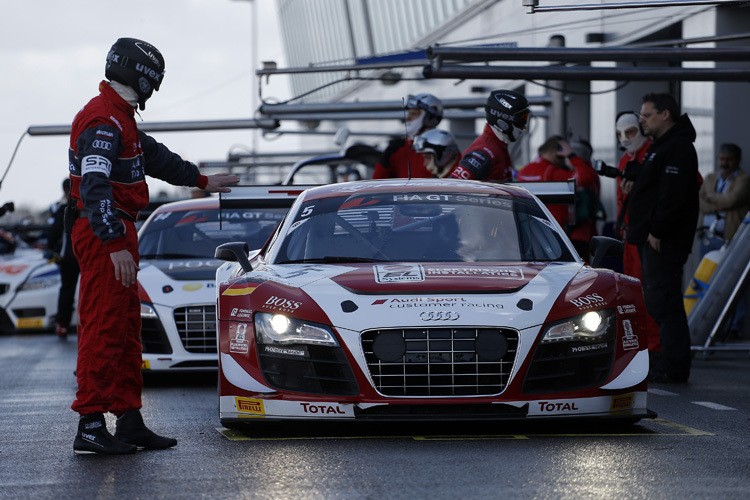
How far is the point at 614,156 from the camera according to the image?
19.3 m

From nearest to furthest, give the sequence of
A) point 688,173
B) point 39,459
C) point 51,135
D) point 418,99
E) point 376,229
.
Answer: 1. point 39,459
2. point 376,229
3. point 688,173
4. point 418,99
5. point 51,135

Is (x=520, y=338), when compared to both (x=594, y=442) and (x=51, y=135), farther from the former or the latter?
(x=51, y=135)

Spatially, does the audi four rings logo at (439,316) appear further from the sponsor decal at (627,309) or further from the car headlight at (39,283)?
the car headlight at (39,283)

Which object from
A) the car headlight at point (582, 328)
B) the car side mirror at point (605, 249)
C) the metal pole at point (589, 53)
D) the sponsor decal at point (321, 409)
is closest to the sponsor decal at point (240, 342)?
the sponsor decal at point (321, 409)

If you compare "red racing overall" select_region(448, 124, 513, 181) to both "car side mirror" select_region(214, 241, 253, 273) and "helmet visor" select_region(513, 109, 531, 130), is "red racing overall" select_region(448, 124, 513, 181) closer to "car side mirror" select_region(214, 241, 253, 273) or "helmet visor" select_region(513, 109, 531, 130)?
"helmet visor" select_region(513, 109, 531, 130)

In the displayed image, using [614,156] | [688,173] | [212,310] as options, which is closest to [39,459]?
[212,310]

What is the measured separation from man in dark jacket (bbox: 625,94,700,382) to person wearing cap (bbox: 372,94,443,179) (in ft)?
5.84

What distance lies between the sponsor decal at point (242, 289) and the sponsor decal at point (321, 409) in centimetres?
64

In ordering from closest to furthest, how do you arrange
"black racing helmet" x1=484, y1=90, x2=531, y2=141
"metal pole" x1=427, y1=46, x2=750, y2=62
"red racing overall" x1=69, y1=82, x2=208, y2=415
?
"red racing overall" x1=69, y1=82, x2=208, y2=415, "black racing helmet" x1=484, y1=90, x2=531, y2=141, "metal pole" x1=427, y1=46, x2=750, y2=62

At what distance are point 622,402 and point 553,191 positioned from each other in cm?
235

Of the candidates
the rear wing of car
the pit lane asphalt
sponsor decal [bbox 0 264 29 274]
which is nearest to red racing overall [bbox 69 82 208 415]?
the pit lane asphalt

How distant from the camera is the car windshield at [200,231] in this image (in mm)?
11233

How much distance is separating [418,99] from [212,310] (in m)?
2.75

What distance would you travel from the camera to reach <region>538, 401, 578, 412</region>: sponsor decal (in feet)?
20.7
